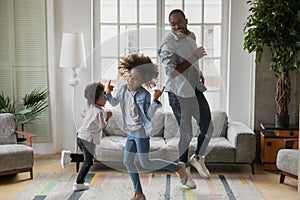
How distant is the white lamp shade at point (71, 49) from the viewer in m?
5.07

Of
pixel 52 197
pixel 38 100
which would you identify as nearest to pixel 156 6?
pixel 38 100

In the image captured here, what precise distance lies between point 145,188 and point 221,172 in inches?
37.6

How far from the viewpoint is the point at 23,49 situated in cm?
541

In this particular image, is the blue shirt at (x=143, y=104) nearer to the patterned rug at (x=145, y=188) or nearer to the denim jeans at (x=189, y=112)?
the denim jeans at (x=189, y=112)

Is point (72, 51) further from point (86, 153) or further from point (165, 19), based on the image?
point (86, 153)

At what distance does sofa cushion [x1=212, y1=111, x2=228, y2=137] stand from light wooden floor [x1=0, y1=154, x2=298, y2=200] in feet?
1.22

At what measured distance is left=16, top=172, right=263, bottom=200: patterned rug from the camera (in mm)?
4043

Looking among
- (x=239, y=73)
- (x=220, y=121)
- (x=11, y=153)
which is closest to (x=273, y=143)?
(x=220, y=121)

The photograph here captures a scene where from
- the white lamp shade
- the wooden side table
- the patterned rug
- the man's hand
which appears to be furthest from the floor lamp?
the wooden side table

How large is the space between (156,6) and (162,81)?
181 cm

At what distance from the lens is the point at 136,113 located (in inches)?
142

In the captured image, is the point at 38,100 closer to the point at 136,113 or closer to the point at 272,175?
the point at 136,113

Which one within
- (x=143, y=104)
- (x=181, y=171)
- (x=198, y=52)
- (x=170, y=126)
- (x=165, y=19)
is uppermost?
(x=165, y=19)

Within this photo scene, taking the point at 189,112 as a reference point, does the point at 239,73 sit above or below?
above
